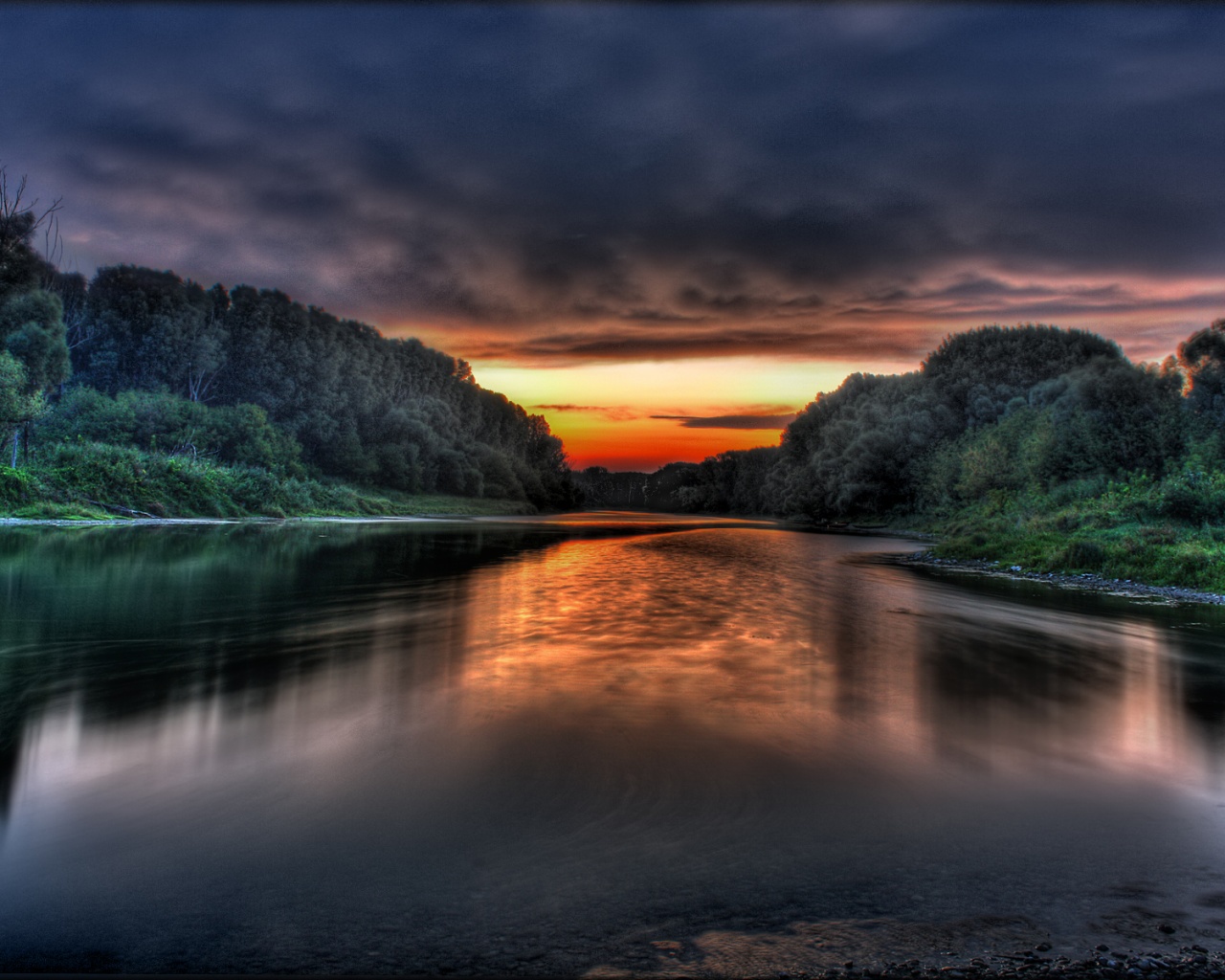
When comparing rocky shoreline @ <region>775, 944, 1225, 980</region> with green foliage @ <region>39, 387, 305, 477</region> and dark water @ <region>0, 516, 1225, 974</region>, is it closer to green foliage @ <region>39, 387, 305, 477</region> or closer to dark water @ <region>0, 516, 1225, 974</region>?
dark water @ <region>0, 516, 1225, 974</region>

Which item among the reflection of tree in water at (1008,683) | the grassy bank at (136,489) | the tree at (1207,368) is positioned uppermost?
the tree at (1207,368)

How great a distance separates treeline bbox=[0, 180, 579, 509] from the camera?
39000 millimetres

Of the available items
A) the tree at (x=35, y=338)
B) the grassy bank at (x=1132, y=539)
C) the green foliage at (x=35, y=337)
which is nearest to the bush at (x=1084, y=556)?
the grassy bank at (x=1132, y=539)

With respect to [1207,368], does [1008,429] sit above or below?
below

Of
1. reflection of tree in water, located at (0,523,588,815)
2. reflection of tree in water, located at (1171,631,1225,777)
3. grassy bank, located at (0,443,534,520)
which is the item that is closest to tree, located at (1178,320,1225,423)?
reflection of tree in water, located at (1171,631,1225,777)

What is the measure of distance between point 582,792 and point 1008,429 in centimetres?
5196

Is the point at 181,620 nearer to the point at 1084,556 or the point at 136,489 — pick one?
the point at 1084,556

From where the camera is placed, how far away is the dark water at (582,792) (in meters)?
2.81

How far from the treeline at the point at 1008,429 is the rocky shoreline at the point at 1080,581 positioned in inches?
226

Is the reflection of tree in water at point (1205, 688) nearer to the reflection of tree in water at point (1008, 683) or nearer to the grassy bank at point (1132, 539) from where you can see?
the reflection of tree in water at point (1008, 683)

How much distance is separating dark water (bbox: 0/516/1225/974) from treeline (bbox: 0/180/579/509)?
3903 centimetres

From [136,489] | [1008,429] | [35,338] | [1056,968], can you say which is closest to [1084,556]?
[1056,968]

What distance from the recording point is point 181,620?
1005 centimetres

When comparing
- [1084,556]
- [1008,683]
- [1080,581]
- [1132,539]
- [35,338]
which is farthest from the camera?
[35,338]
